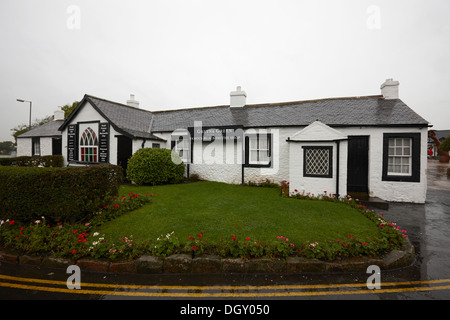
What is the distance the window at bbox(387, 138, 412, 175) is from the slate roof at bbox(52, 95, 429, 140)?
101 cm

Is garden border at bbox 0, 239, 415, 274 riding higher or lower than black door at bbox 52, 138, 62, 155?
lower

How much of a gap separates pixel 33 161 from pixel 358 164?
22.2m

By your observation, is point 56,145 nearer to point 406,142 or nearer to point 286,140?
point 286,140

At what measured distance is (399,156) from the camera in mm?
10523

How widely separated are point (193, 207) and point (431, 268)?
677 cm

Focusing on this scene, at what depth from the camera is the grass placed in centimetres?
538

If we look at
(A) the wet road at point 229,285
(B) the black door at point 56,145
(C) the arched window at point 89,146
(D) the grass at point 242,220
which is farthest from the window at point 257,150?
(B) the black door at point 56,145

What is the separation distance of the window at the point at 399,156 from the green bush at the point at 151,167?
41.2 ft

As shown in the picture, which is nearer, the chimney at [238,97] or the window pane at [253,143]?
the window pane at [253,143]

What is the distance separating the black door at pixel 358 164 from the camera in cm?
1098

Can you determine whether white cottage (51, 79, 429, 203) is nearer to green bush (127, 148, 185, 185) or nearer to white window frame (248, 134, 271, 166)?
white window frame (248, 134, 271, 166)

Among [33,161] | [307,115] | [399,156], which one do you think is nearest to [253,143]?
[307,115]

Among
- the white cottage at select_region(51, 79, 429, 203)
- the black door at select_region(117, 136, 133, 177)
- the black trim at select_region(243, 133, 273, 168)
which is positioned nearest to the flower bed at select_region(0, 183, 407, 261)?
the white cottage at select_region(51, 79, 429, 203)

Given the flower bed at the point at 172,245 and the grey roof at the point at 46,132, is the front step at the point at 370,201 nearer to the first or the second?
the flower bed at the point at 172,245
